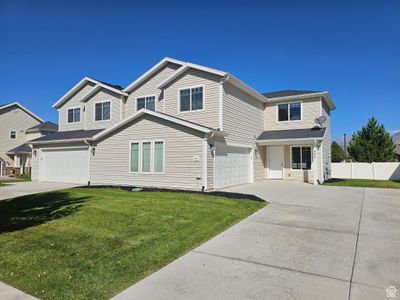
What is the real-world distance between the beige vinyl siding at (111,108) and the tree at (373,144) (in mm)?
28050

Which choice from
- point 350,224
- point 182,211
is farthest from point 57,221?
point 350,224

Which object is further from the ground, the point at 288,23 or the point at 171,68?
the point at 288,23

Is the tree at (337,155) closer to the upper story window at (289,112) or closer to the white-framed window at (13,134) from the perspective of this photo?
the upper story window at (289,112)

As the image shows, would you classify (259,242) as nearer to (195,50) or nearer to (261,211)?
(261,211)

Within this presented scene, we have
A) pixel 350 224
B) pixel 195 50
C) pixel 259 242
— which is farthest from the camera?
pixel 195 50

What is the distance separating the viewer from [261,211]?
27.8ft

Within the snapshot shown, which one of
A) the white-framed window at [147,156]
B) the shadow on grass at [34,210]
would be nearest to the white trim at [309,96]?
the white-framed window at [147,156]

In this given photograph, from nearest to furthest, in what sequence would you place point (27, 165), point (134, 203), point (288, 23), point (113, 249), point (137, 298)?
point (137, 298) < point (113, 249) < point (134, 203) < point (288, 23) < point (27, 165)

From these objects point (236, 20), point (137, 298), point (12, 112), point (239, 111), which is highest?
point (236, 20)

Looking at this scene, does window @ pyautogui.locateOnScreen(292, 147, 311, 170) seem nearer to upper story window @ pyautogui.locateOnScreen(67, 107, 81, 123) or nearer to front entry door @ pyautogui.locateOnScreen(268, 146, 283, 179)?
front entry door @ pyautogui.locateOnScreen(268, 146, 283, 179)

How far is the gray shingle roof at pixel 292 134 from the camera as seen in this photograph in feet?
55.3

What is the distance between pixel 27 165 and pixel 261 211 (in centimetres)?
3143

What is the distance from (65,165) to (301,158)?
1592 cm

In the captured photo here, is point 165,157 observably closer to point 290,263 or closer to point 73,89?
point 290,263
